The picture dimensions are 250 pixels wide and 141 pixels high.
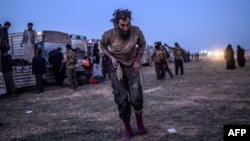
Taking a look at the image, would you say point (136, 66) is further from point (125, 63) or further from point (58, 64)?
point (58, 64)

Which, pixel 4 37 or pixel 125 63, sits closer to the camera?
pixel 125 63

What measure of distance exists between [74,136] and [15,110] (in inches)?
157

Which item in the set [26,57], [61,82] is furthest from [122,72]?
[26,57]

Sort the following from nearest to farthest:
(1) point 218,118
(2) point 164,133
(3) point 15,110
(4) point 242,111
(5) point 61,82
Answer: (2) point 164,133 < (1) point 218,118 < (4) point 242,111 < (3) point 15,110 < (5) point 61,82

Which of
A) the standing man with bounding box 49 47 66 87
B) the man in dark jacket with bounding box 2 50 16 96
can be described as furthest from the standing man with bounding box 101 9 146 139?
the standing man with bounding box 49 47 66 87

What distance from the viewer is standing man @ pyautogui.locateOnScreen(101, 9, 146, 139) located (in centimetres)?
414

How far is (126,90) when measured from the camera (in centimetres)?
426

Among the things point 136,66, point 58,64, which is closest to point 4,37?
point 58,64

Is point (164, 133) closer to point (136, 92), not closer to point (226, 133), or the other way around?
point (136, 92)

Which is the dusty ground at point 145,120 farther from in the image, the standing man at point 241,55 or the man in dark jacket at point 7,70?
the standing man at point 241,55

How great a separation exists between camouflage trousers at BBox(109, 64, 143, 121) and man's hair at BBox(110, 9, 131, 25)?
74 centimetres

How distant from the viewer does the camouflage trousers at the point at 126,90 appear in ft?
13.6

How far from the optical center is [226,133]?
3340mm

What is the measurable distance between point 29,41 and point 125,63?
37.8ft
